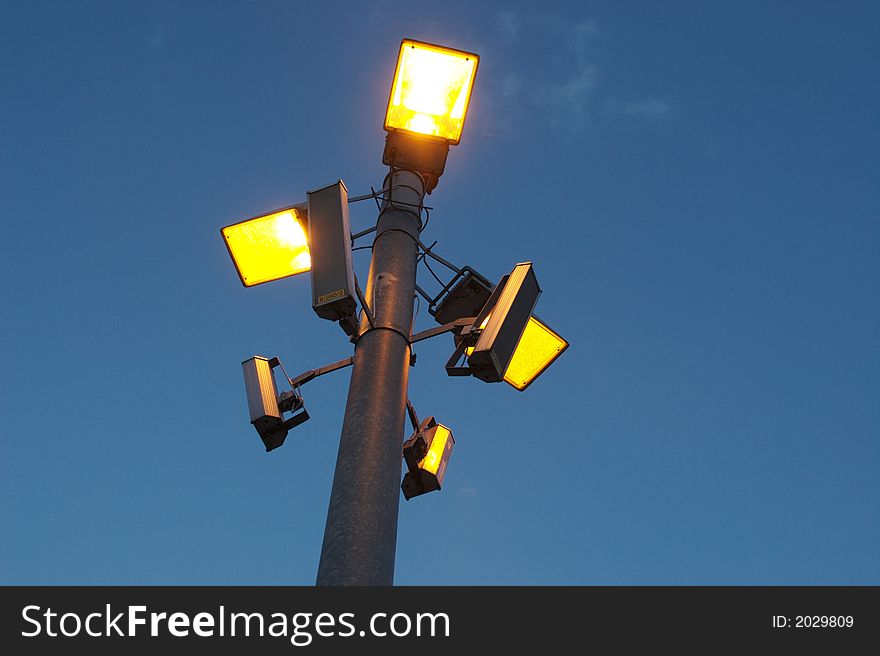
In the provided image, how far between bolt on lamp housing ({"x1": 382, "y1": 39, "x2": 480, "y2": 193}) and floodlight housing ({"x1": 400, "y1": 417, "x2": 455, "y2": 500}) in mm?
1816

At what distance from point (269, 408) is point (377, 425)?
3.25ft

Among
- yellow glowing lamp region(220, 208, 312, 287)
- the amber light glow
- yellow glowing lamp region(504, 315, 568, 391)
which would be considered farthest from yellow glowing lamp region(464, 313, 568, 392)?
yellow glowing lamp region(220, 208, 312, 287)

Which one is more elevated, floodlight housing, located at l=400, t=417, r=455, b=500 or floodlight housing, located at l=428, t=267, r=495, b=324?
floodlight housing, located at l=428, t=267, r=495, b=324

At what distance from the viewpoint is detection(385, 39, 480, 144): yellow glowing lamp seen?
586 centimetres

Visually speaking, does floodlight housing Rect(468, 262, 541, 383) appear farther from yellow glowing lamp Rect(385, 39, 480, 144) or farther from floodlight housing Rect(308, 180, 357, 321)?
yellow glowing lamp Rect(385, 39, 480, 144)

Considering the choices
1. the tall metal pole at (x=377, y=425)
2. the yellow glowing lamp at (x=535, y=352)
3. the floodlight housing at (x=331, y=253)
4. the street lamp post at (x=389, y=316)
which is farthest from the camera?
the yellow glowing lamp at (x=535, y=352)

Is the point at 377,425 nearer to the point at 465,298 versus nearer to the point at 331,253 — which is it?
the point at 331,253

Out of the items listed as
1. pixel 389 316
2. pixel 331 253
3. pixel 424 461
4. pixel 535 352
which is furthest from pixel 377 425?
pixel 535 352

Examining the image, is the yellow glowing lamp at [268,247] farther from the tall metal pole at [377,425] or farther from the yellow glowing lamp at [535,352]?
the yellow glowing lamp at [535,352]

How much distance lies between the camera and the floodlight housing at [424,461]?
5.43 meters

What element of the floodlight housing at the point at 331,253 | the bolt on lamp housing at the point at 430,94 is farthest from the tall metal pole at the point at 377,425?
the bolt on lamp housing at the point at 430,94

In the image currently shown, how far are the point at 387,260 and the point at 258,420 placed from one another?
1.15 metres

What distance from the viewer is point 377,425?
438cm

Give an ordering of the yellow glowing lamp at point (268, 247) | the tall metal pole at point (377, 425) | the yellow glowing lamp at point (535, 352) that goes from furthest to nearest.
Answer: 1. the yellow glowing lamp at point (535, 352)
2. the yellow glowing lamp at point (268, 247)
3. the tall metal pole at point (377, 425)
